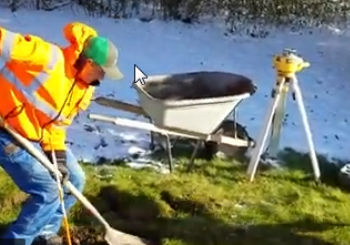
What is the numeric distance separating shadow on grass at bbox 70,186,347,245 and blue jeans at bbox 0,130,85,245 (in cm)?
80

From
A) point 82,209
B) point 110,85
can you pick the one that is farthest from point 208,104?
point 110,85

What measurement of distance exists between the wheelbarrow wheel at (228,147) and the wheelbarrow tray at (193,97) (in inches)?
13.6

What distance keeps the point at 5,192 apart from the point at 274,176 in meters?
2.19

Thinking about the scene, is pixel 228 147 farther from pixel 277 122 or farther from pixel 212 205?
pixel 212 205

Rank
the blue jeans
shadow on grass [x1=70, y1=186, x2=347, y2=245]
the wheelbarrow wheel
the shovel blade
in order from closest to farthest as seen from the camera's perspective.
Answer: the blue jeans → the shovel blade → shadow on grass [x1=70, y1=186, x2=347, y2=245] → the wheelbarrow wheel

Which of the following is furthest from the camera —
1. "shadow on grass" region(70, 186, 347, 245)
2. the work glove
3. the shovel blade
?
"shadow on grass" region(70, 186, 347, 245)

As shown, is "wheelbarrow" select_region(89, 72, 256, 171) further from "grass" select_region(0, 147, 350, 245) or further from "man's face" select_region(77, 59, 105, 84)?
"man's face" select_region(77, 59, 105, 84)

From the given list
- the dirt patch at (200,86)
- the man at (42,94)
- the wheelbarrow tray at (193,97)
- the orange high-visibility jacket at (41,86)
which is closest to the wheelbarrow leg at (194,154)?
the wheelbarrow tray at (193,97)

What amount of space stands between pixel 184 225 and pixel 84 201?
0.99 metres

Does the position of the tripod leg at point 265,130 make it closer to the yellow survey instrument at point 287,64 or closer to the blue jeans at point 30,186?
the yellow survey instrument at point 287,64

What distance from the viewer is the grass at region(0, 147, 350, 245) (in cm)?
603

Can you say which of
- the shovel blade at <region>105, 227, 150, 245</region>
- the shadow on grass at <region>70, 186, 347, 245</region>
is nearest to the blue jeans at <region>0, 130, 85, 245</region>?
the shovel blade at <region>105, 227, 150, 245</region>

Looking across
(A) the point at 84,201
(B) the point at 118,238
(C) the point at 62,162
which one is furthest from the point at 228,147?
(C) the point at 62,162

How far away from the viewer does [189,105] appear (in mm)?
6398
